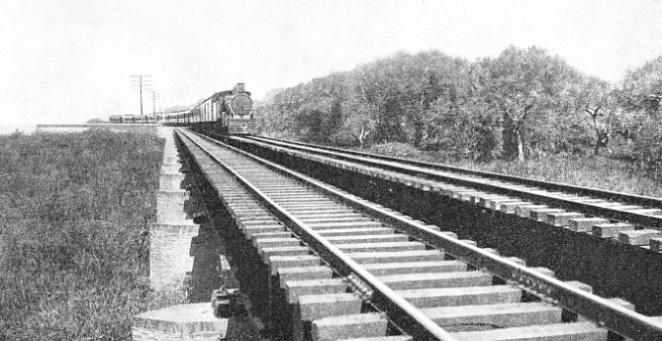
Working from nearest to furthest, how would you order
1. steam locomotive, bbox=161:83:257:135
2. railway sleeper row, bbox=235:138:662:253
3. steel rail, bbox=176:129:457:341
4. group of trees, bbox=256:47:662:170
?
steel rail, bbox=176:129:457:341 < railway sleeper row, bbox=235:138:662:253 < steam locomotive, bbox=161:83:257:135 < group of trees, bbox=256:47:662:170

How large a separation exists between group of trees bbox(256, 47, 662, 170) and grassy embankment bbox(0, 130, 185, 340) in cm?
2407

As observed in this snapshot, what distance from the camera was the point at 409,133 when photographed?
2196 inches

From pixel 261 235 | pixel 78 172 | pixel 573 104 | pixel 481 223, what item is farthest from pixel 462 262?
pixel 573 104

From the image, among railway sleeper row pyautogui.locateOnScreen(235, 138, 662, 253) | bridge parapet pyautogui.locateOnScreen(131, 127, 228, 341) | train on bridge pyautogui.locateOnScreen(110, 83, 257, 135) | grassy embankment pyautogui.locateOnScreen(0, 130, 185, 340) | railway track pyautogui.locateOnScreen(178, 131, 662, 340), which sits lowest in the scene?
grassy embankment pyautogui.locateOnScreen(0, 130, 185, 340)

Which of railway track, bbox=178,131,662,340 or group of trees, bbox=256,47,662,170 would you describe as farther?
group of trees, bbox=256,47,662,170

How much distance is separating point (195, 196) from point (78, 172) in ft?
73.6

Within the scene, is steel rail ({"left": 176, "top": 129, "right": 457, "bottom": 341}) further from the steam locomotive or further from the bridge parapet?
the steam locomotive

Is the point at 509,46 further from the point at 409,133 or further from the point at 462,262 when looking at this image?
the point at 462,262

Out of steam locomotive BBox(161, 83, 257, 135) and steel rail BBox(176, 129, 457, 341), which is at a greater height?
steam locomotive BBox(161, 83, 257, 135)

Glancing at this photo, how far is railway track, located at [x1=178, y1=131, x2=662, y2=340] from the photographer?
3.38 meters

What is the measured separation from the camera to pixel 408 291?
4.21 meters

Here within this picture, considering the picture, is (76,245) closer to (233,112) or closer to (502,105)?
(233,112)

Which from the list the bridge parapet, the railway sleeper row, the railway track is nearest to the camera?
the railway track

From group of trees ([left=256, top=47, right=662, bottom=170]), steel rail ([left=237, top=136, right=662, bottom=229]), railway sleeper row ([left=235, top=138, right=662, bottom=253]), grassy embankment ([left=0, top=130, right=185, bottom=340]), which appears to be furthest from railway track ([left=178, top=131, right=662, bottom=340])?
group of trees ([left=256, top=47, right=662, bottom=170])
